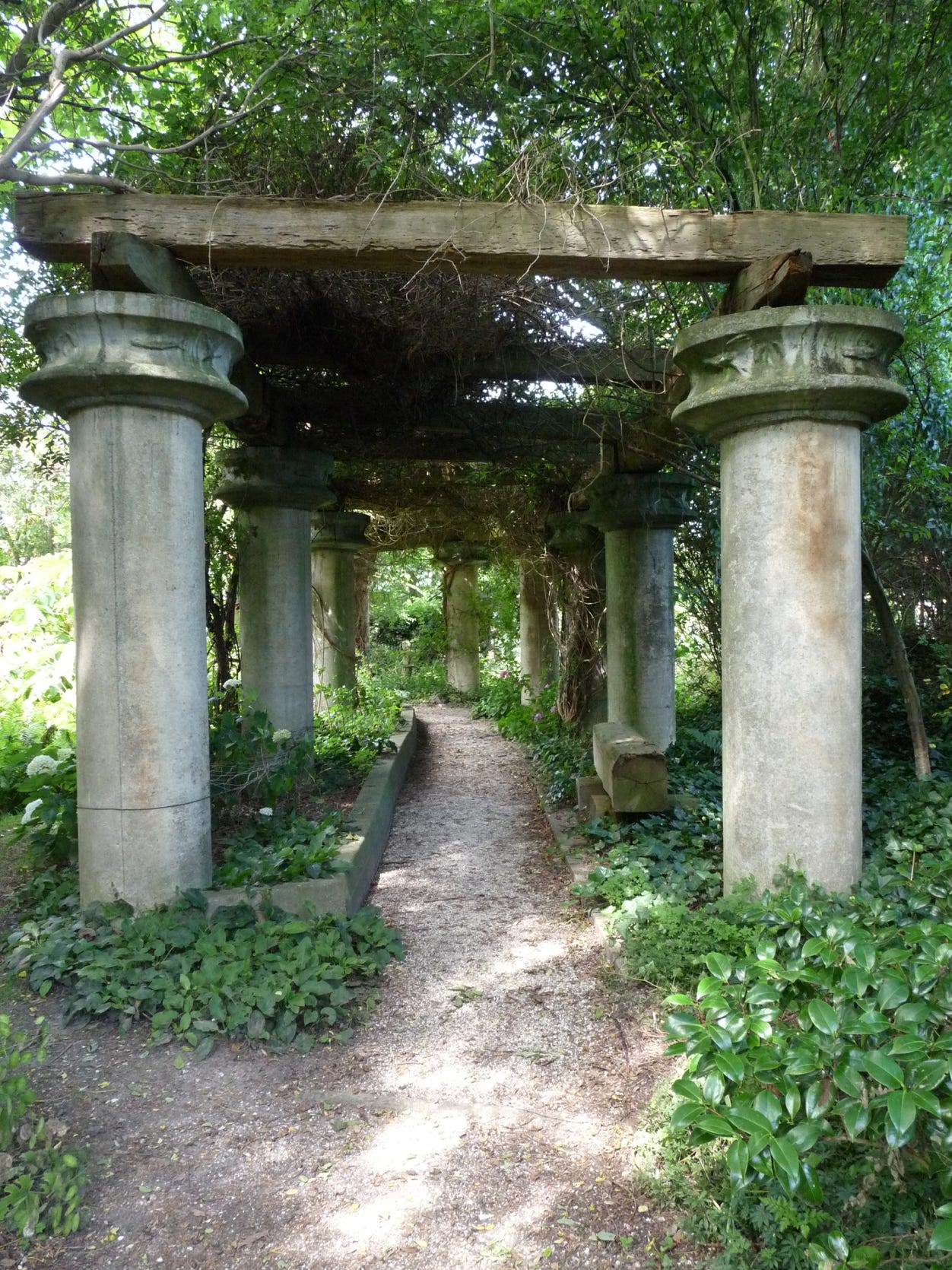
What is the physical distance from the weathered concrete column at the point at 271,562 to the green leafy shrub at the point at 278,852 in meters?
1.78

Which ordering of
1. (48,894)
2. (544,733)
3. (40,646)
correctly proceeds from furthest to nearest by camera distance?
(544,733)
(40,646)
(48,894)

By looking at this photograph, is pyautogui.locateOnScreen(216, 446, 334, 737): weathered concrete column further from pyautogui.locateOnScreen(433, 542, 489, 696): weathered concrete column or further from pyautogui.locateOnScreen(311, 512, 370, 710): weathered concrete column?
pyautogui.locateOnScreen(433, 542, 489, 696): weathered concrete column

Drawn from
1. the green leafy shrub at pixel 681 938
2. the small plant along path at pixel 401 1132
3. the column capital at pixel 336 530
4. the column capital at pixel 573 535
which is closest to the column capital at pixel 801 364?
the green leafy shrub at pixel 681 938

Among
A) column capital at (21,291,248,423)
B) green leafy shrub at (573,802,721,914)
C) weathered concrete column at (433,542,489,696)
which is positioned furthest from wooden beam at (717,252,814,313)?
weathered concrete column at (433,542,489,696)

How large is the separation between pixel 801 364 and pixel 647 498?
359cm

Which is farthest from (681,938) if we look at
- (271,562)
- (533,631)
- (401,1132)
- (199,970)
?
(533,631)

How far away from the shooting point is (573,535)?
29.7 ft

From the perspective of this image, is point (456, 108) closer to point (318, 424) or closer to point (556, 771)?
point (318, 424)

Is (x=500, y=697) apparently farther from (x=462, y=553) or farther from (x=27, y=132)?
(x=27, y=132)

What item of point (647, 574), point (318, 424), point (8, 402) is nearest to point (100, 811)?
point (8, 402)

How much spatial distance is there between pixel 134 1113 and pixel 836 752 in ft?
10.4

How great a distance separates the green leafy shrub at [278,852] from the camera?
13.4 feet

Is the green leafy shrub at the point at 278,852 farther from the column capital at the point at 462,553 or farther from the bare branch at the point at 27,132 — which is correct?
the column capital at the point at 462,553

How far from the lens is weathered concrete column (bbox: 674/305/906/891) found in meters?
3.66
